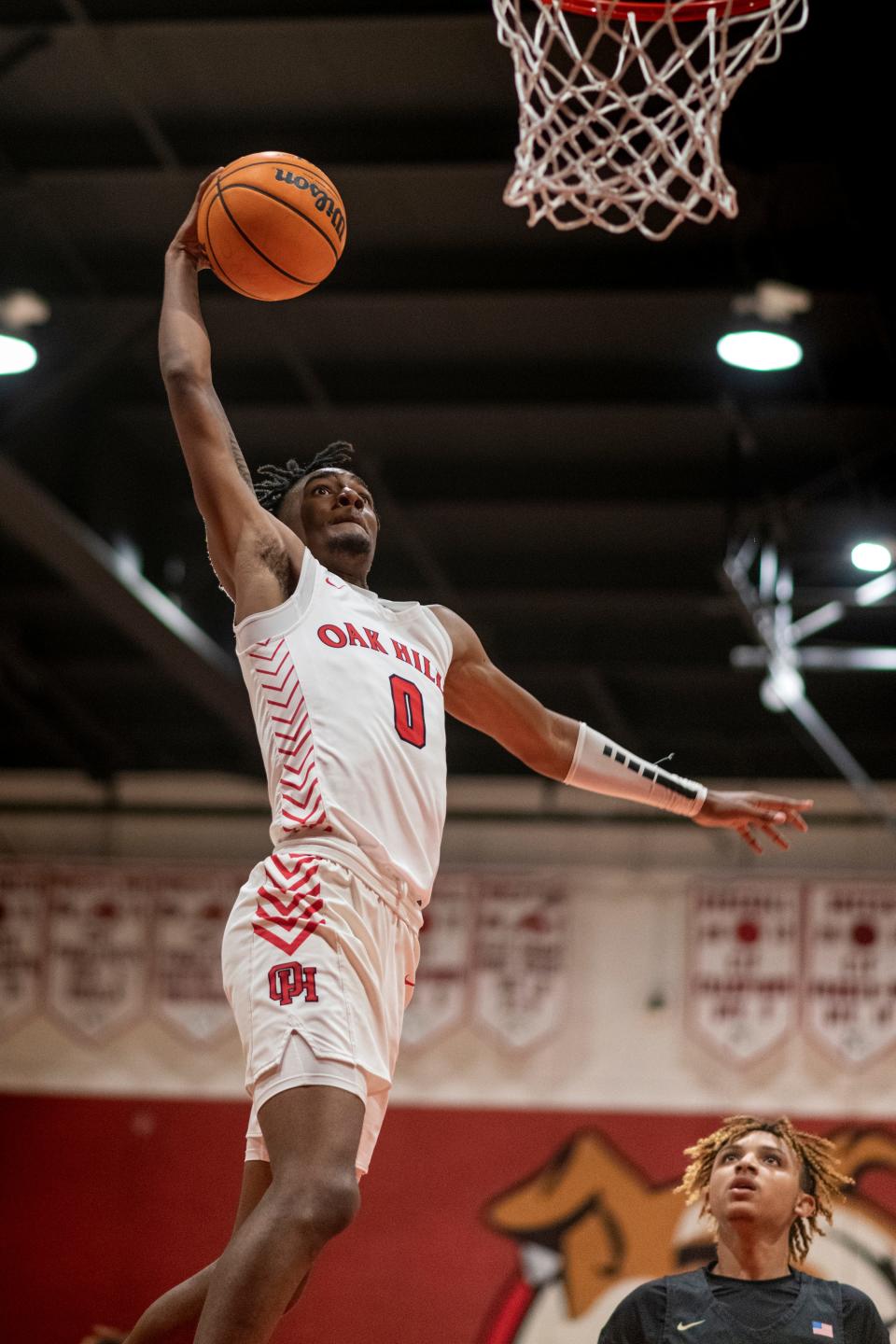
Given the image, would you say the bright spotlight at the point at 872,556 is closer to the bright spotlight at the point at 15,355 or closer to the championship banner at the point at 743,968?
the championship banner at the point at 743,968

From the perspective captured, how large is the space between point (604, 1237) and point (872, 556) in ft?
17.1

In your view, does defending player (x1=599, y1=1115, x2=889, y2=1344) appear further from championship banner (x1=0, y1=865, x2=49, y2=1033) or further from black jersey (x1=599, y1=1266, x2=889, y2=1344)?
championship banner (x1=0, y1=865, x2=49, y2=1033)

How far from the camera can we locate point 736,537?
9383 millimetres

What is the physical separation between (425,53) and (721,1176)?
4.31 meters

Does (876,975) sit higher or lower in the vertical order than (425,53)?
lower

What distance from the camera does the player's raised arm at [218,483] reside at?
3.73m

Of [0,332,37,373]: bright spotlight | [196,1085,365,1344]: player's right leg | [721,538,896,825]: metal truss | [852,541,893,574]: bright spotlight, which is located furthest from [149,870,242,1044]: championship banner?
[196,1085,365,1344]: player's right leg

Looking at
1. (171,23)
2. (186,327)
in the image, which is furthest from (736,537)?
(186,327)

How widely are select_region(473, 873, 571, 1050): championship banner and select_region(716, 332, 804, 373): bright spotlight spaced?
19.0ft

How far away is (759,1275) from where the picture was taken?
16.8ft

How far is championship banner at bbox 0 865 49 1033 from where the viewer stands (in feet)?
43.3

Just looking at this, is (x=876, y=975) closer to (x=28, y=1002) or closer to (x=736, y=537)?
(x=736, y=537)

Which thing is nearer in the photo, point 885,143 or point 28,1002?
point 885,143

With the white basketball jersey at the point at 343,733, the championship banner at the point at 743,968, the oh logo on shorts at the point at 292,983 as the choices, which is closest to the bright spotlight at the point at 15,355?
the white basketball jersey at the point at 343,733
